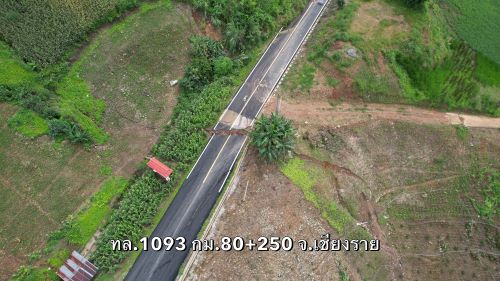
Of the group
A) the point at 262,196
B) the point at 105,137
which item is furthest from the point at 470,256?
the point at 105,137

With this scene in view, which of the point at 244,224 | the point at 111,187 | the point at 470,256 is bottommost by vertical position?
the point at 470,256

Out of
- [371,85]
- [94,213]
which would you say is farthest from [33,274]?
[371,85]

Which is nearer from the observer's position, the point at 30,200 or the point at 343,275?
the point at 343,275

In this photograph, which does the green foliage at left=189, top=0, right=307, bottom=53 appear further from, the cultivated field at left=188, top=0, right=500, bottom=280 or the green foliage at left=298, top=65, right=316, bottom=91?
the green foliage at left=298, top=65, right=316, bottom=91

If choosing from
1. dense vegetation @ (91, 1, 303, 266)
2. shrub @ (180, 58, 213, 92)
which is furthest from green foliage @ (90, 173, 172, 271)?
shrub @ (180, 58, 213, 92)

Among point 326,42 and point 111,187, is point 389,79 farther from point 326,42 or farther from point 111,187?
point 111,187

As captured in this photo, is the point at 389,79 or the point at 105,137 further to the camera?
the point at 389,79

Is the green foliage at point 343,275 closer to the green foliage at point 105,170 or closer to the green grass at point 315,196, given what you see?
the green grass at point 315,196

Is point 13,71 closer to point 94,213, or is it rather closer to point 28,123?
point 28,123
